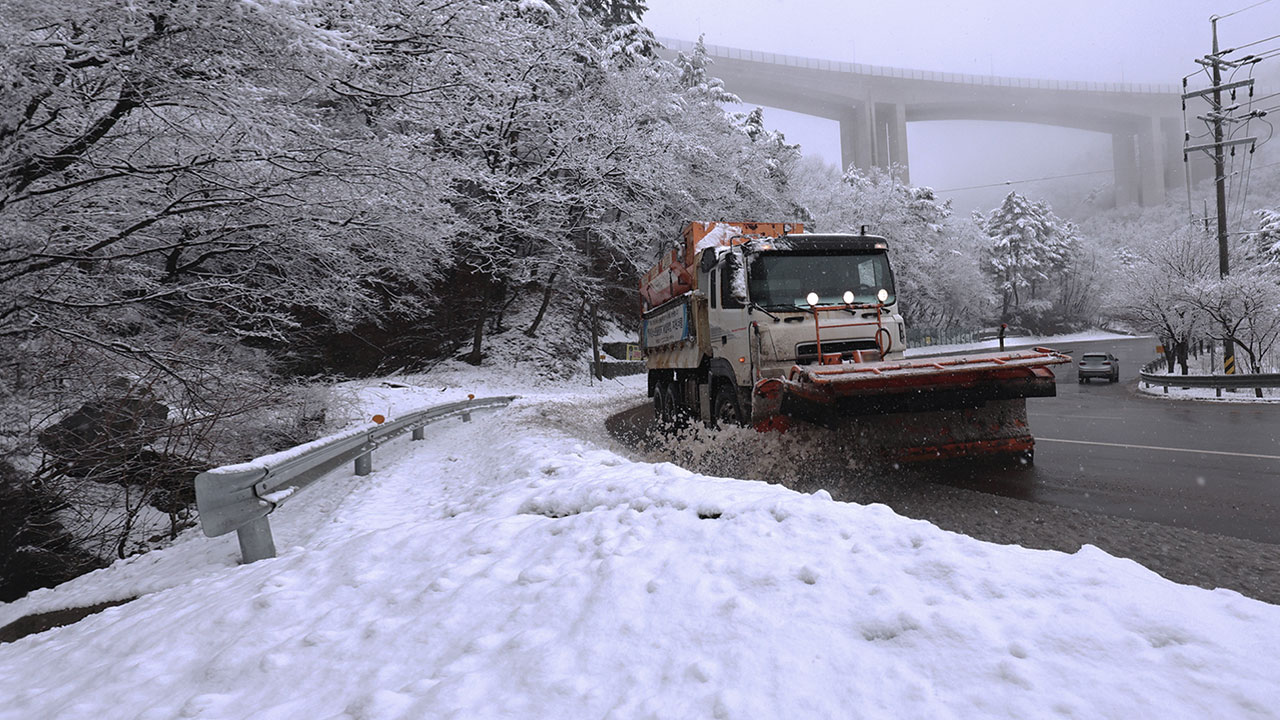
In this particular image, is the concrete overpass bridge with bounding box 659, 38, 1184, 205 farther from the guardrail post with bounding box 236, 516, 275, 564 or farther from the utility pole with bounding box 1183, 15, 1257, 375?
the guardrail post with bounding box 236, 516, 275, 564

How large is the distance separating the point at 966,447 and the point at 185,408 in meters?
8.90

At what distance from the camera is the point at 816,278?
8.14m

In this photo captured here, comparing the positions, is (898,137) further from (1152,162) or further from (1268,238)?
(1152,162)

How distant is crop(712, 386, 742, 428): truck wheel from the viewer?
8.23 meters

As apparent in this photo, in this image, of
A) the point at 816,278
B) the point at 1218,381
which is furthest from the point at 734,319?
the point at 1218,381

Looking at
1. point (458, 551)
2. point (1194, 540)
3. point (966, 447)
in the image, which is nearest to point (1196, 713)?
point (458, 551)

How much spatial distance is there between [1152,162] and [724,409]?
5028 inches

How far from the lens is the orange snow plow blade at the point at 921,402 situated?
19.7ft

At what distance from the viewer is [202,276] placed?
8445mm

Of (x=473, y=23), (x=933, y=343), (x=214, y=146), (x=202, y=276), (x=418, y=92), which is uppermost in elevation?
(x=473, y=23)

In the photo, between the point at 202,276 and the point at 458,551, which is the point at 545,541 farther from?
the point at 202,276

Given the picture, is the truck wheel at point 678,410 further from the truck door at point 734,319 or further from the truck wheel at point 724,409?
the truck door at point 734,319

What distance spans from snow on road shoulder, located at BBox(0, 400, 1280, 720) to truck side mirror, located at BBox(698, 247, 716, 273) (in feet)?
16.7

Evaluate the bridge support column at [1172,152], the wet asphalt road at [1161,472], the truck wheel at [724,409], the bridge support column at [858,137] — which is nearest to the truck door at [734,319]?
the truck wheel at [724,409]
